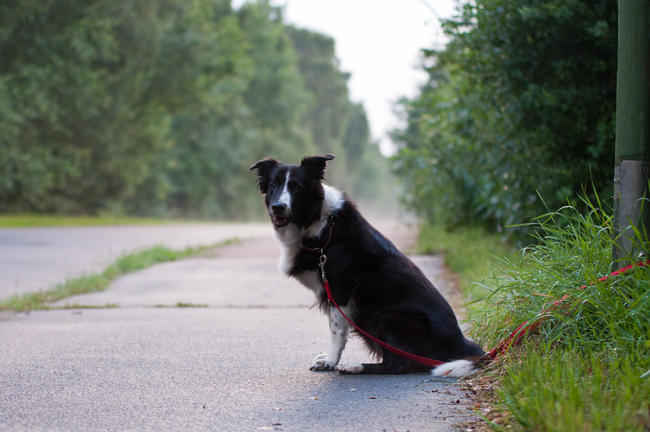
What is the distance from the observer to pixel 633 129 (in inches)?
150

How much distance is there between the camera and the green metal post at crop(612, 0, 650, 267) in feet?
12.4

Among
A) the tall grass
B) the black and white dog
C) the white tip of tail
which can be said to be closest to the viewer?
the tall grass

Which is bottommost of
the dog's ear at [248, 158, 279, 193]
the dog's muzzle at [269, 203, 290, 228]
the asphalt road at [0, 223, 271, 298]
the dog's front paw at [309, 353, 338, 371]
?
the asphalt road at [0, 223, 271, 298]

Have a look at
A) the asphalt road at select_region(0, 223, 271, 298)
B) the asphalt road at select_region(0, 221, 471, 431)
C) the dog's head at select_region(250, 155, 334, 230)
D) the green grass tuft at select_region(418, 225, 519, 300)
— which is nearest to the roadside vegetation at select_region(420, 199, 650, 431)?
the green grass tuft at select_region(418, 225, 519, 300)

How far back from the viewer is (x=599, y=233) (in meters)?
4.04

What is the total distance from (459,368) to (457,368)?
12mm

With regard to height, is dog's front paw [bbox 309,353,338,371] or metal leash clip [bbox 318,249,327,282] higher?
metal leash clip [bbox 318,249,327,282]

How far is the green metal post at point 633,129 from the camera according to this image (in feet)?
12.4

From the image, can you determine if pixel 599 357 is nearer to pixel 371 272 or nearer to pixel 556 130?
pixel 371 272

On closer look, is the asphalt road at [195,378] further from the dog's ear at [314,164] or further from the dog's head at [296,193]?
the dog's ear at [314,164]

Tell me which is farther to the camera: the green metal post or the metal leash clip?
the metal leash clip

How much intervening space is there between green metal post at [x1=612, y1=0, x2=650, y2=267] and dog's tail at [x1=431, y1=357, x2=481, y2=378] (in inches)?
Answer: 43.0

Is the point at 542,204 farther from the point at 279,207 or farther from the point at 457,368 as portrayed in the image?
the point at 279,207

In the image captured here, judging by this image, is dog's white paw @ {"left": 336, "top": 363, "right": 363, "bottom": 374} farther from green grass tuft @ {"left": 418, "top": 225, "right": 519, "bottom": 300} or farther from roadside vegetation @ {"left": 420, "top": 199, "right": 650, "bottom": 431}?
green grass tuft @ {"left": 418, "top": 225, "right": 519, "bottom": 300}
